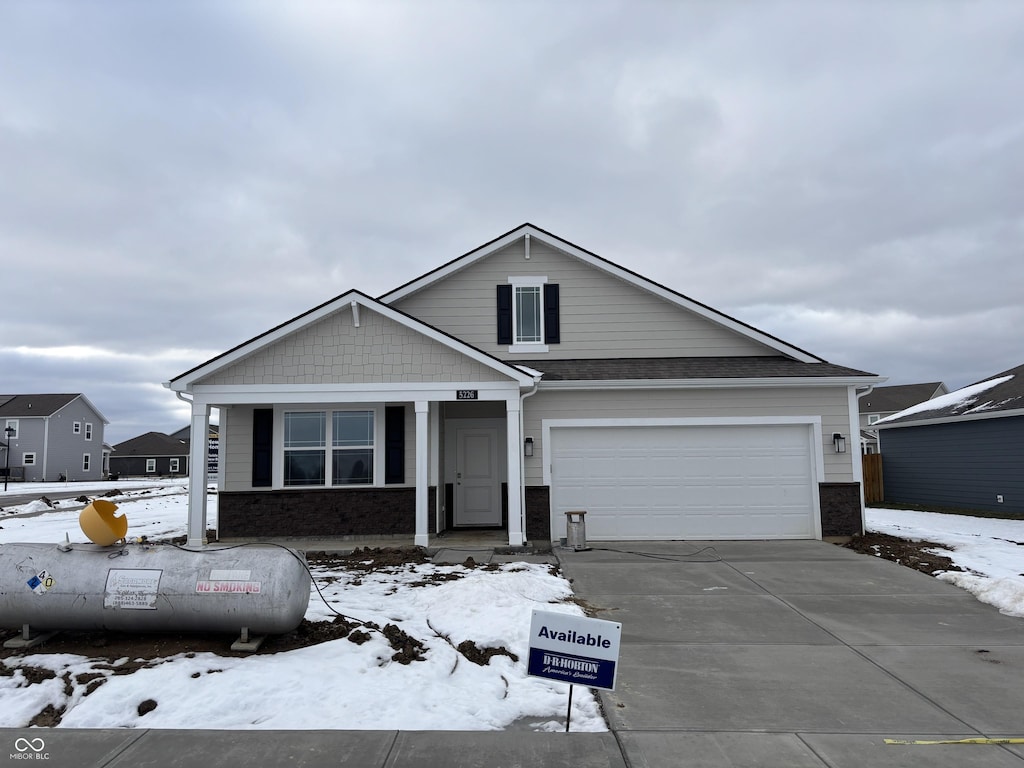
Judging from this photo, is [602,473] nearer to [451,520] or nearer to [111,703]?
[451,520]

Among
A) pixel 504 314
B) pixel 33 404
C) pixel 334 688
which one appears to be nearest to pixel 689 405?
pixel 504 314

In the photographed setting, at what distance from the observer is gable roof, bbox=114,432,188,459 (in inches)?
2552

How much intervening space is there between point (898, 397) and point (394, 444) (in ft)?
140

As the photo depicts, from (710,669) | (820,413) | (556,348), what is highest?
(556,348)

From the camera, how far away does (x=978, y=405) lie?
18.9 m

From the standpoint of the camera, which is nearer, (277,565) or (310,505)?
(277,565)

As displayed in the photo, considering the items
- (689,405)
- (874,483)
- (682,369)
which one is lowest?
(874,483)

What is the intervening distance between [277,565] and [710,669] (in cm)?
389

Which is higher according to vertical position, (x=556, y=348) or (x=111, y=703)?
(x=556, y=348)

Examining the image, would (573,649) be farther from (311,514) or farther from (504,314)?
(504,314)

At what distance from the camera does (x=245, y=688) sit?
16.6 feet

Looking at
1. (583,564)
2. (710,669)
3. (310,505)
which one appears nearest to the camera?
(710,669)

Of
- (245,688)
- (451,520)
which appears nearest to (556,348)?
(451,520)

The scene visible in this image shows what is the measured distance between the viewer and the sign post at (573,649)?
425cm
